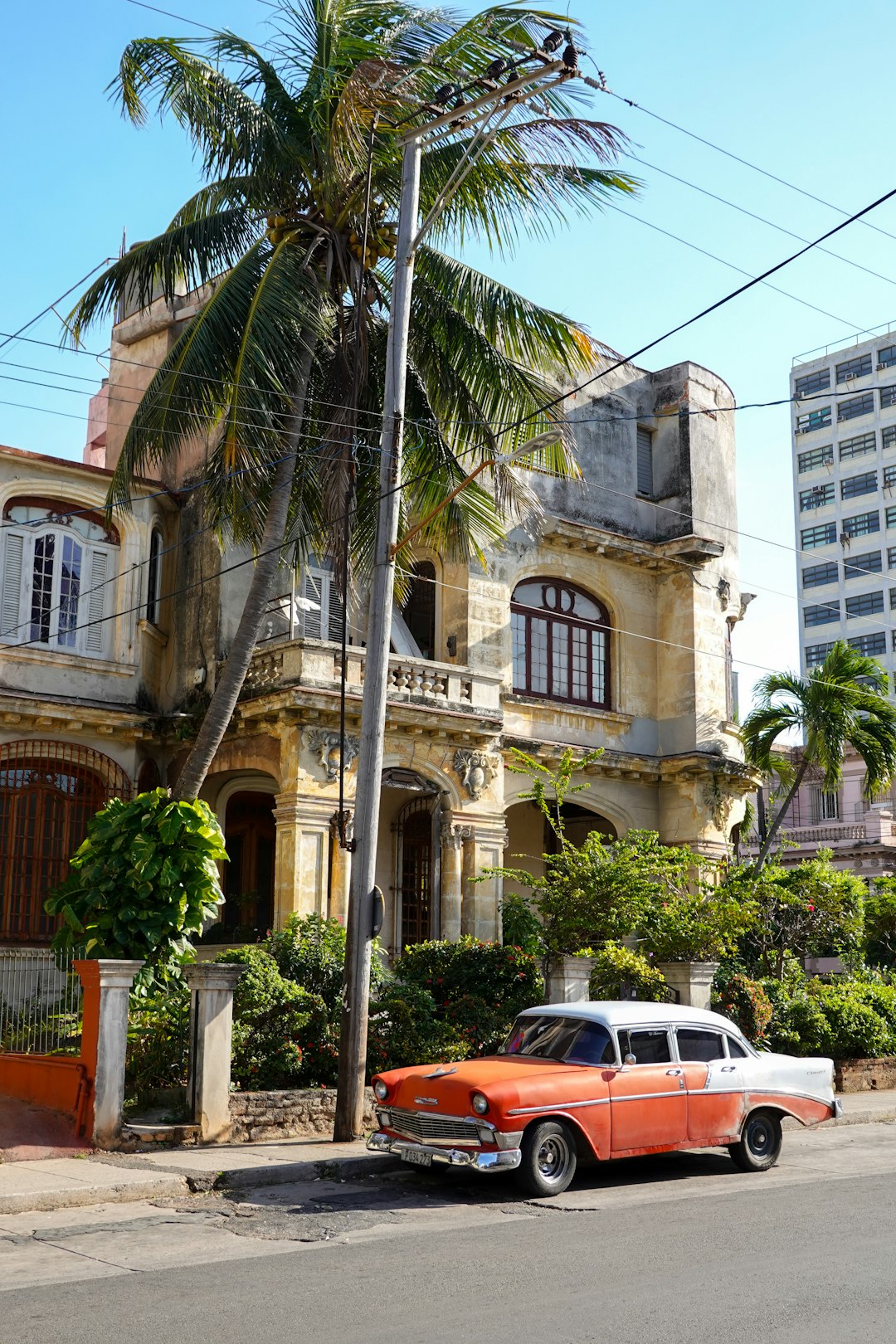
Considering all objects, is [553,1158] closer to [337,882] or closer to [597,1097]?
[597,1097]

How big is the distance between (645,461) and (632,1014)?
17118 millimetres

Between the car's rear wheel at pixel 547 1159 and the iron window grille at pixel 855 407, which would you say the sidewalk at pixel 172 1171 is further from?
the iron window grille at pixel 855 407

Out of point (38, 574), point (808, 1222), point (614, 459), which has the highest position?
point (614, 459)

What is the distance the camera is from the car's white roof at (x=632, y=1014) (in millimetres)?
12164

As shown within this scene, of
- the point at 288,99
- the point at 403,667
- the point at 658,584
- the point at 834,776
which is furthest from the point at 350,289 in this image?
the point at 834,776

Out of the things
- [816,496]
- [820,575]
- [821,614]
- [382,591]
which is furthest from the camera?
[820,575]

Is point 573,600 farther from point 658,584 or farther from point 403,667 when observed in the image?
point 403,667

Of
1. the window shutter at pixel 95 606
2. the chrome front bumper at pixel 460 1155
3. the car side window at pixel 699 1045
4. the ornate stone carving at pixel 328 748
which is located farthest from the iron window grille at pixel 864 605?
the chrome front bumper at pixel 460 1155

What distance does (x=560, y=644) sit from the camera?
1009 inches

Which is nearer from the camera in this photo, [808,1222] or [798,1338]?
[798,1338]

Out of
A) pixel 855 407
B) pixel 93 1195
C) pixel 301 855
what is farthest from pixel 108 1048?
pixel 855 407

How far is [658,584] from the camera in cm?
2712

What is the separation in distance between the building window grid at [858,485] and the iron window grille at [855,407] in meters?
3.03

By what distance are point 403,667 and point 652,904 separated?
5.11 meters
